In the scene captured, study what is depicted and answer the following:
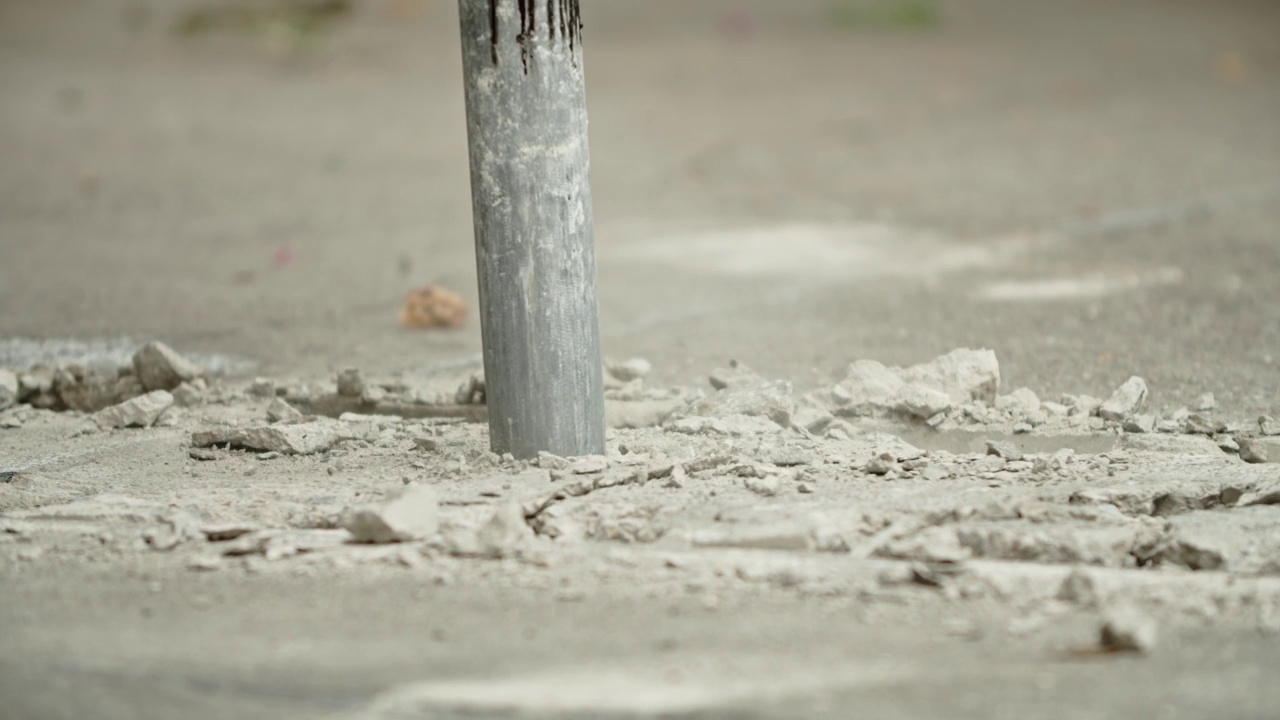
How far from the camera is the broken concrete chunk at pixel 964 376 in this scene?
4148mm

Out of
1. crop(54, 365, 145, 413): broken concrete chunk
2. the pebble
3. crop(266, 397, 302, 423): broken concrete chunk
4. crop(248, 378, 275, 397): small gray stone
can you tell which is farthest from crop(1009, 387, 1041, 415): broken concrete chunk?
crop(54, 365, 145, 413): broken concrete chunk

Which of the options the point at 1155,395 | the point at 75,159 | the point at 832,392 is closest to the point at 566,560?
the point at 832,392

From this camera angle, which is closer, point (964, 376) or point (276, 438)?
point (276, 438)

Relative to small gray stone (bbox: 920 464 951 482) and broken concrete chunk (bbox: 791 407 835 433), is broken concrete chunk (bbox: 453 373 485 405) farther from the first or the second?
small gray stone (bbox: 920 464 951 482)

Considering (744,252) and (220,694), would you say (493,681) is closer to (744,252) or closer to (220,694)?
(220,694)

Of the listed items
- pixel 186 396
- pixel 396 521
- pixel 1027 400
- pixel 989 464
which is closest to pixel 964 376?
pixel 1027 400

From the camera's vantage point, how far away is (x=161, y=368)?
452 centimetres

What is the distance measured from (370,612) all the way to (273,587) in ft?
0.85

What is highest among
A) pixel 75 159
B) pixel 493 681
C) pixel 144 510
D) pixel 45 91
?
pixel 45 91

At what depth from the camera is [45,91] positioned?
10812 mm

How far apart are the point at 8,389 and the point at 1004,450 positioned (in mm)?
3056

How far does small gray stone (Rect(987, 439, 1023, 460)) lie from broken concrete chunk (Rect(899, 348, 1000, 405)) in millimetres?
530

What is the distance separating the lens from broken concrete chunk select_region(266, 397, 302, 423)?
415 centimetres

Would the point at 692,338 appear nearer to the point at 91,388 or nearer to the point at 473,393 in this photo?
the point at 473,393
